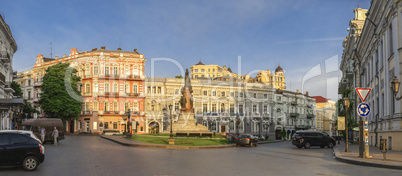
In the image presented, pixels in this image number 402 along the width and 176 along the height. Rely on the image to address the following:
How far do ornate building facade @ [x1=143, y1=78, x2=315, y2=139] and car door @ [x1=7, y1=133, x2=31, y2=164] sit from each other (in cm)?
6309

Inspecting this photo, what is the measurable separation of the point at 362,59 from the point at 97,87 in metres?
52.9

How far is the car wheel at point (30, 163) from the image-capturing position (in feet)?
49.3

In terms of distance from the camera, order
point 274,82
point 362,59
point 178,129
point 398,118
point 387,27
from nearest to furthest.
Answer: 1. point 398,118
2. point 387,27
3. point 362,59
4. point 178,129
5. point 274,82

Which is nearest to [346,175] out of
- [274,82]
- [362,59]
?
[362,59]

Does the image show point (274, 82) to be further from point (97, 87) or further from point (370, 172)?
point (370, 172)

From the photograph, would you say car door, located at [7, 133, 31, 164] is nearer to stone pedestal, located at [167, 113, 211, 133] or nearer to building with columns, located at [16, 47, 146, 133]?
stone pedestal, located at [167, 113, 211, 133]

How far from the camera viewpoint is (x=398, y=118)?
2522cm

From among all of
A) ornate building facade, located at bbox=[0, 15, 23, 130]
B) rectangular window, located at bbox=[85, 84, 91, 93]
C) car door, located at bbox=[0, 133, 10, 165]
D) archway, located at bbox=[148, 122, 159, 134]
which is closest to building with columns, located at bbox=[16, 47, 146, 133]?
rectangular window, located at bbox=[85, 84, 91, 93]

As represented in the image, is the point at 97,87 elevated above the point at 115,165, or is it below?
above

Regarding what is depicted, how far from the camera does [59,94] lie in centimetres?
7012


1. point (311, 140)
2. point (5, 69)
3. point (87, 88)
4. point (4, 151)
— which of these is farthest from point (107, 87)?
point (4, 151)

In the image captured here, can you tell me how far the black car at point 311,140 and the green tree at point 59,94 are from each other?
153ft

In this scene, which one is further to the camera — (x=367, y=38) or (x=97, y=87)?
(x=97, y=87)

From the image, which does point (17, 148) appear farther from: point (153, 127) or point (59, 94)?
point (153, 127)
